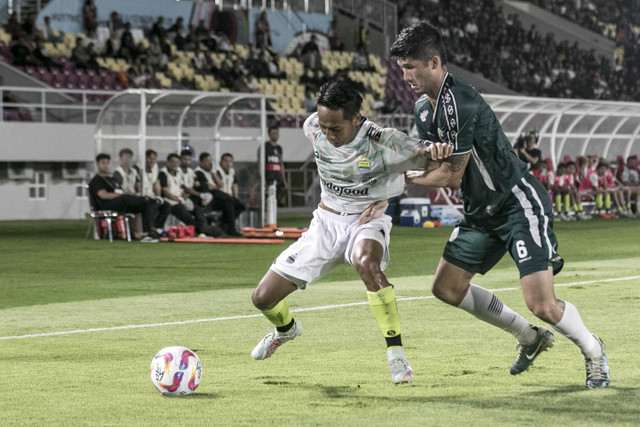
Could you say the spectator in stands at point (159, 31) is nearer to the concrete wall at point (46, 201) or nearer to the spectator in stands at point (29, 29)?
the spectator in stands at point (29, 29)

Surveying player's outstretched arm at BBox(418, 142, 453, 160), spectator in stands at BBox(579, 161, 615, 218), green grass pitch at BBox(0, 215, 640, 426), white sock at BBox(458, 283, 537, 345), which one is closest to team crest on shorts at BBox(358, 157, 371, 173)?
player's outstretched arm at BBox(418, 142, 453, 160)

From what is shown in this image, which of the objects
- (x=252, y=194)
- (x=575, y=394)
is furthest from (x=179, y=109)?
(x=575, y=394)

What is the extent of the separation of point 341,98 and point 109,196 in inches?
569

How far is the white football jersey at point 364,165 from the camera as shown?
6.84 metres

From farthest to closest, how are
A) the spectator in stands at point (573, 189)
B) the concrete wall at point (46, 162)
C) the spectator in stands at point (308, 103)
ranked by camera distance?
the spectator in stands at point (308, 103) < the spectator in stands at point (573, 189) < the concrete wall at point (46, 162)

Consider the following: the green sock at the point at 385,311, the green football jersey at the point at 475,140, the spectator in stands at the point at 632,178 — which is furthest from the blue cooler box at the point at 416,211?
the green football jersey at the point at 475,140

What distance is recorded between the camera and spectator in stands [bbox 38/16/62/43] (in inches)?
1179

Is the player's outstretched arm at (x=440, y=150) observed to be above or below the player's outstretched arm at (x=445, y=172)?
above

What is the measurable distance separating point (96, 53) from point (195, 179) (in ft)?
33.8

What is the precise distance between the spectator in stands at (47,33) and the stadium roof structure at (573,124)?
1232 centimetres

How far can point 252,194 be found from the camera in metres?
23.3

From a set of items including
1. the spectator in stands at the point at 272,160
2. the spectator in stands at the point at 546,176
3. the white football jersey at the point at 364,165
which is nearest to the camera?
the white football jersey at the point at 364,165

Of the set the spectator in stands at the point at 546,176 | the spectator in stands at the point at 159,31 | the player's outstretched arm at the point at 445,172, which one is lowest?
the spectator in stands at the point at 546,176

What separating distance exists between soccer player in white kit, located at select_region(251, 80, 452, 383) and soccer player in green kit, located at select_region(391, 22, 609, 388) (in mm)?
349
